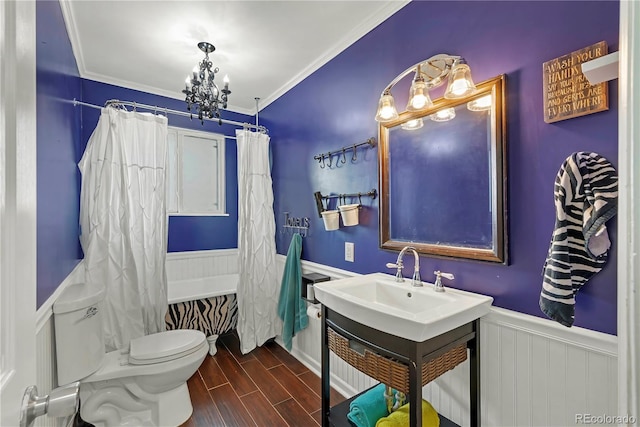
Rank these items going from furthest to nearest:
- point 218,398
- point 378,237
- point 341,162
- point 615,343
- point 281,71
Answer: point 281,71
point 341,162
point 218,398
point 378,237
point 615,343

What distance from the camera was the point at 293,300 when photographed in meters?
2.43

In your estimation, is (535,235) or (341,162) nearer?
(535,235)

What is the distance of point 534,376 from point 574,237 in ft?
1.96

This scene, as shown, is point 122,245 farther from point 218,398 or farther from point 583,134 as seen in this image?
point 583,134

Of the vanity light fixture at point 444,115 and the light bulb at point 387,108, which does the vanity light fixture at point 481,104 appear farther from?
the light bulb at point 387,108

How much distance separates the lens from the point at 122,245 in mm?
2189

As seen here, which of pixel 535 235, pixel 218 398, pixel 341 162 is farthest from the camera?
pixel 341 162

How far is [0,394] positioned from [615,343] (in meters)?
1.57

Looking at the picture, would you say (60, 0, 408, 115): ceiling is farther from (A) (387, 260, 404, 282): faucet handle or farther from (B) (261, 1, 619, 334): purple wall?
(A) (387, 260, 404, 282): faucet handle

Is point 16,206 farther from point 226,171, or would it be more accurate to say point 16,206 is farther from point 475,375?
point 226,171

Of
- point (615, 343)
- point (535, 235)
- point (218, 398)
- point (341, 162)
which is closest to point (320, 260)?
point (341, 162)

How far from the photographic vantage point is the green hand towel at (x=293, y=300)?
2.39 meters

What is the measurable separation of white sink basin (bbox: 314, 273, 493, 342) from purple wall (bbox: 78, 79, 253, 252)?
2.15 meters

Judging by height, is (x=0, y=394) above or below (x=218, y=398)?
above
